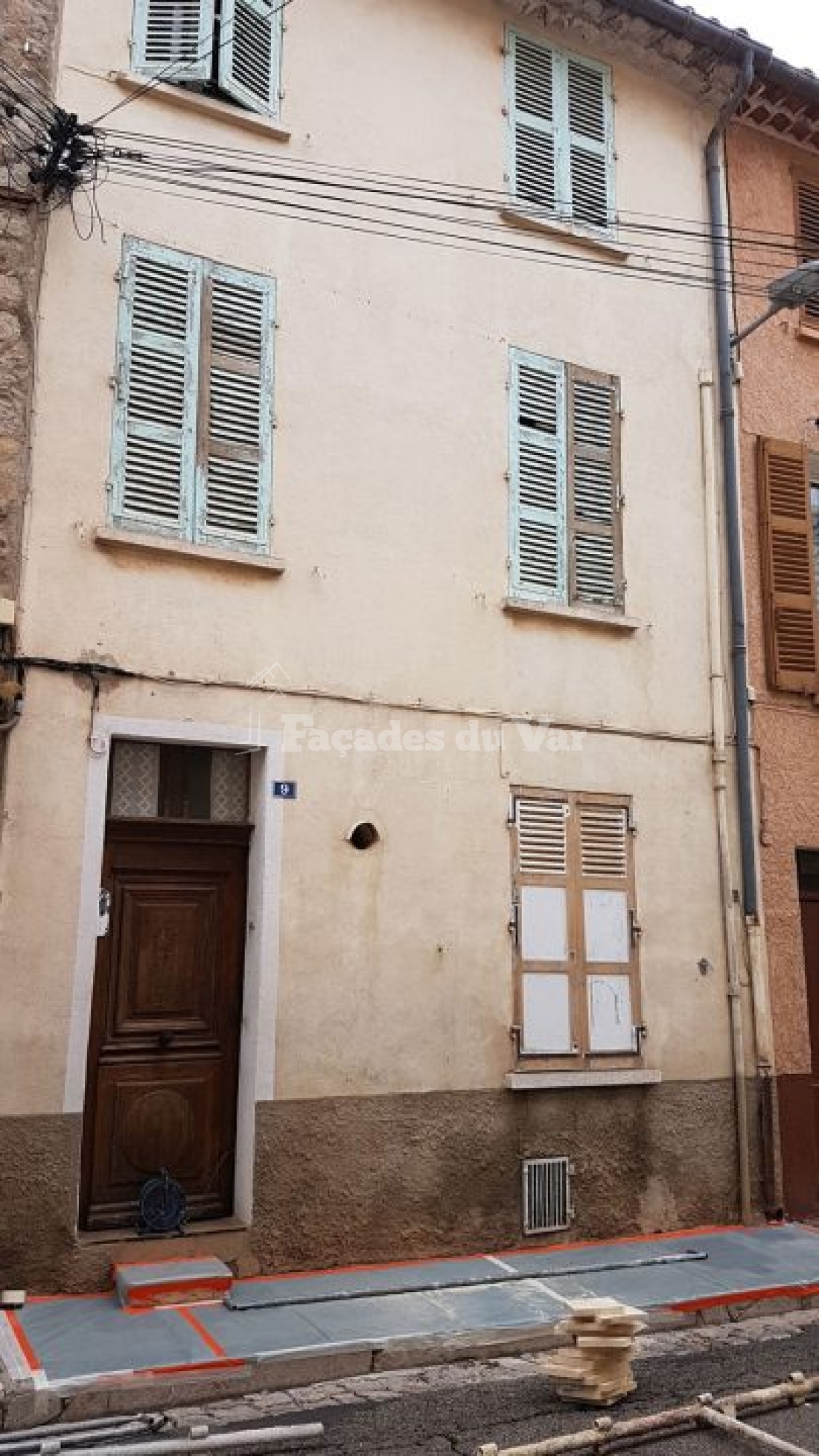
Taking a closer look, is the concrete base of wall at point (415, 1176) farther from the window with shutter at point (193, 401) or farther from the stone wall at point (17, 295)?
the window with shutter at point (193, 401)

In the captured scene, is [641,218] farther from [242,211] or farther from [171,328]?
[171,328]

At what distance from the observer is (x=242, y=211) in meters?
7.68

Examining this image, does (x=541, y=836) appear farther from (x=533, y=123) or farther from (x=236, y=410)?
(x=533, y=123)

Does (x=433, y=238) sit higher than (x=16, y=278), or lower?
higher

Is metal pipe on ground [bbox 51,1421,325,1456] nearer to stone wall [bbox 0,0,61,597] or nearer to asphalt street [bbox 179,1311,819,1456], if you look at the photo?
asphalt street [bbox 179,1311,819,1456]

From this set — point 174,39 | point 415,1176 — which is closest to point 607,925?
point 415,1176

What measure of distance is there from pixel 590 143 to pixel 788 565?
375cm

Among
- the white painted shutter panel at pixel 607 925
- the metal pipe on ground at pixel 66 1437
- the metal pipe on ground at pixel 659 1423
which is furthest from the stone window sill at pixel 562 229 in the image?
the metal pipe on ground at pixel 66 1437

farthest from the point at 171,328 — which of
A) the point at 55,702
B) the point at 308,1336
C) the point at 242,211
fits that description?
the point at 308,1336

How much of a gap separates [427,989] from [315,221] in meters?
5.21

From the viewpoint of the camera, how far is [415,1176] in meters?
7.16

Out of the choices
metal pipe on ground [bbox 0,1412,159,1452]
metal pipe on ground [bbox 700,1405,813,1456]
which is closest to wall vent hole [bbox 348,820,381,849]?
metal pipe on ground [bbox 0,1412,159,1452]

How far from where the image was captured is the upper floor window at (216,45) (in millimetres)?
7547

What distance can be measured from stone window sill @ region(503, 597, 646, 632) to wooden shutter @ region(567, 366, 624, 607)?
121mm
